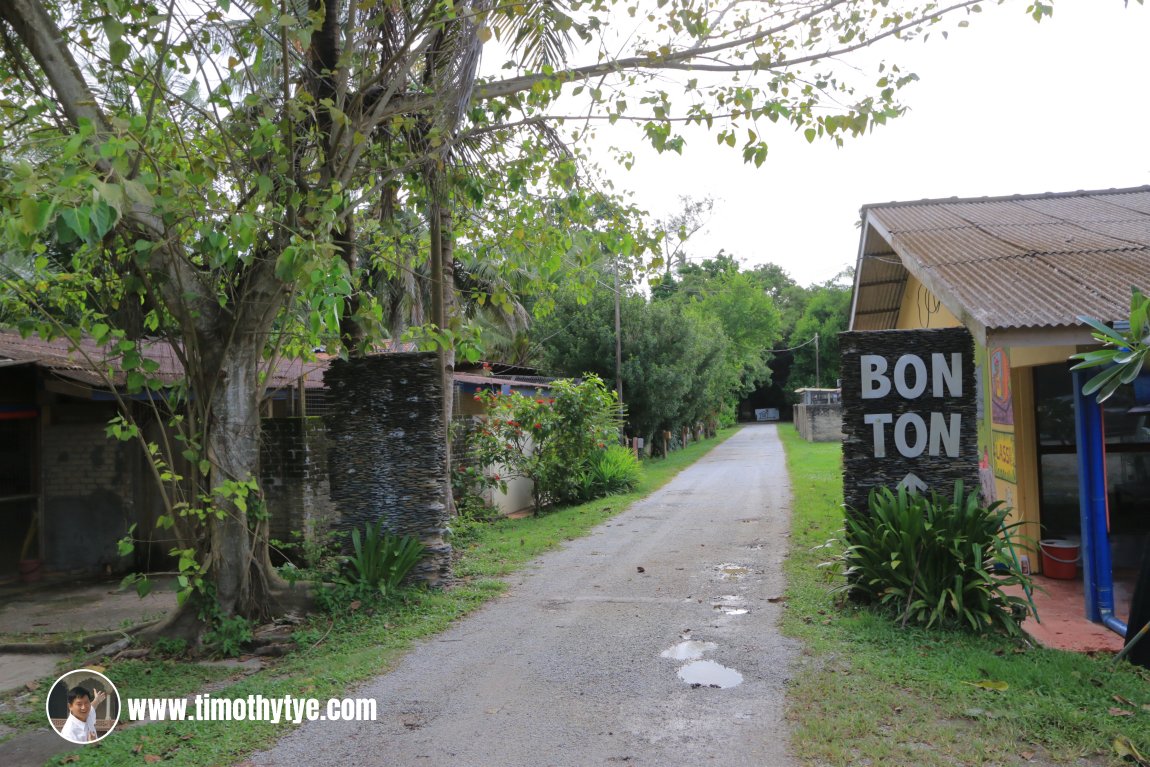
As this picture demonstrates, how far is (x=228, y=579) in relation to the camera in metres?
7.23

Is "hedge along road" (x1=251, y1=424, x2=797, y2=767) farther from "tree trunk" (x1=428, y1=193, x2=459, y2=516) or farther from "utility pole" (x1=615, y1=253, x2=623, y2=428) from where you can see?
"utility pole" (x1=615, y1=253, x2=623, y2=428)

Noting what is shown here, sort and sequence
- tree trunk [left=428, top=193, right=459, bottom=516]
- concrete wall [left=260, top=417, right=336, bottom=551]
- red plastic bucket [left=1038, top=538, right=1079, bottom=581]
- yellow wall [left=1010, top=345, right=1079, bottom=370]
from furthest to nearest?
concrete wall [left=260, top=417, right=336, bottom=551]
tree trunk [left=428, top=193, right=459, bottom=516]
red plastic bucket [left=1038, top=538, right=1079, bottom=581]
yellow wall [left=1010, top=345, right=1079, bottom=370]

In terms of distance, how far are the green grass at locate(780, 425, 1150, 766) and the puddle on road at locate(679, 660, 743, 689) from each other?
1.38ft

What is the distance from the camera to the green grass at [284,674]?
4.85 metres

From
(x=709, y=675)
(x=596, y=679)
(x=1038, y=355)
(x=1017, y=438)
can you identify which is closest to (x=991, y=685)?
(x=709, y=675)

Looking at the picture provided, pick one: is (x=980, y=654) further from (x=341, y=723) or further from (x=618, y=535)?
(x=618, y=535)

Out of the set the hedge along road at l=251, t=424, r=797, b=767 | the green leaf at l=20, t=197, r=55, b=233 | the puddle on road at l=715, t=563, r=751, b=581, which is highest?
the green leaf at l=20, t=197, r=55, b=233

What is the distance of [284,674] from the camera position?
6199mm

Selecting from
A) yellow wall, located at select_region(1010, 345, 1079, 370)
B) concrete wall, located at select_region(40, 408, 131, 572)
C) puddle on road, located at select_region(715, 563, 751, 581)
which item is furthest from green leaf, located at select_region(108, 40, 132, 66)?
yellow wall, located at select_region(1010, 345, 1079, 370)

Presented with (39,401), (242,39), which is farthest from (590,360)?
(242,39)

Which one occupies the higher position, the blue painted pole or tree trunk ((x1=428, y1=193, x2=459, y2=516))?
tree trunk ((x1=428, y1=193, x2=459, y2=516))

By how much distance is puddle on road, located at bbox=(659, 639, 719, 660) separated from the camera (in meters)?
6.32

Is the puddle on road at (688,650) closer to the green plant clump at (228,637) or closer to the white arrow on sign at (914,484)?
the white arrow on sign at (914,484)

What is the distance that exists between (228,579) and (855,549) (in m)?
5.30
